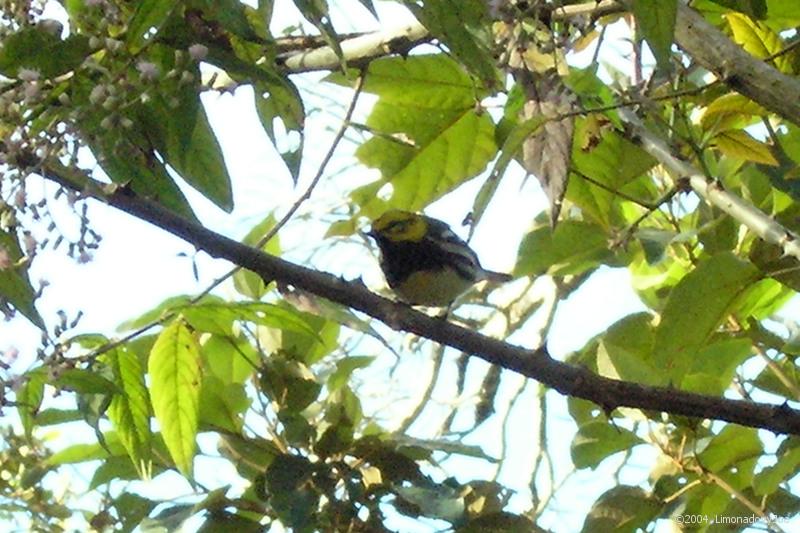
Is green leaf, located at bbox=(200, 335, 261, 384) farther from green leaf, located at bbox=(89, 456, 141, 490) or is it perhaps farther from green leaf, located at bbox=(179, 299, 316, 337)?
green leaf, located at bbox=(179, 299, 316, 337)

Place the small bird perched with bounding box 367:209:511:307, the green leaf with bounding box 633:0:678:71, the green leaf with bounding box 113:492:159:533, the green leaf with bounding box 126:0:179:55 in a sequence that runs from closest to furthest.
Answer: the green leaf with bounding box 633:0:678:71 → the green leaf with bounding box 126:0:179:55 → the green leaf with bounding box 113:492:159:533 → the small bird perched with bounding box 367:209:511:307

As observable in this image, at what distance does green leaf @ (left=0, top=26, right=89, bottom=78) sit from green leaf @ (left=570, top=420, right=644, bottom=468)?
1.02m

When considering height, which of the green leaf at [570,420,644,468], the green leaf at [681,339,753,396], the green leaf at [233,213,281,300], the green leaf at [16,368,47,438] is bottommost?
the green leaf at [16,368,47,438]

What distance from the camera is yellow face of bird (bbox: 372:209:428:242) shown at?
7.77 feet

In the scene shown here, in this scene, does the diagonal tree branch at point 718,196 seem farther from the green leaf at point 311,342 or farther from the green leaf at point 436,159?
the green leaf at point 311,342

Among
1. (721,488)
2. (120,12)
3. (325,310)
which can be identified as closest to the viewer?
(120,12)

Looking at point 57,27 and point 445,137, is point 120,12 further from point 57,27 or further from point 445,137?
point 445,137

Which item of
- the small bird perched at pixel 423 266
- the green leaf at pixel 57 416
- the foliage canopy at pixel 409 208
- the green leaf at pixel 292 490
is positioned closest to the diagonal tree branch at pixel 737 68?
the foliage canopy at pixel 409 208

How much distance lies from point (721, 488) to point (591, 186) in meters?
0.47

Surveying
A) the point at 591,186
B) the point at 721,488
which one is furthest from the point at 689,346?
the point at 721,488

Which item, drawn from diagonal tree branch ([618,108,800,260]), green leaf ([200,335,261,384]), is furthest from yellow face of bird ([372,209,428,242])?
diagonal tree branch ([618,108,800,260])

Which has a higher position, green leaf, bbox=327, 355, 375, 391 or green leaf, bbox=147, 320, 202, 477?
green leaf, bbox=327, 355, 375, 391

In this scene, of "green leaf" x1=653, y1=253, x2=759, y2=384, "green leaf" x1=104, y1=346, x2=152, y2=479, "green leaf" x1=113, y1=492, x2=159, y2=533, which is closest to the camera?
"green leaf" x1=104, y1=346, x2=152, y2=479

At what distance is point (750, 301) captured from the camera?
1.73m
